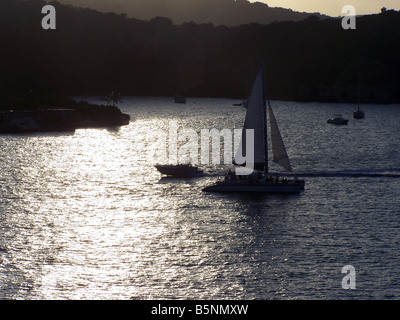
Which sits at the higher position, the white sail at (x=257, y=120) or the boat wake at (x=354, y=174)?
the white sail at (x=257, y=120)

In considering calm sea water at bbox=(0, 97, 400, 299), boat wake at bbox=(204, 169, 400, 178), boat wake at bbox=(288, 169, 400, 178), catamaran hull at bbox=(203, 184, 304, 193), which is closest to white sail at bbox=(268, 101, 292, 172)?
catamaran hull at bbox=(203, 184, 304, 193)

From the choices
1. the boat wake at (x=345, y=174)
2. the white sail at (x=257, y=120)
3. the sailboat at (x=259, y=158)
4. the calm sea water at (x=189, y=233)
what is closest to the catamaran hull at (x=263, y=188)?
the sailboat at (x=259, y=158)

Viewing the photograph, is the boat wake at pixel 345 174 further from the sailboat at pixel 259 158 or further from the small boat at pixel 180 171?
the sailboat at pixel 259 158

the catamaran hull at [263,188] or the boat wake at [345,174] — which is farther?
the boat wake at [345,174]

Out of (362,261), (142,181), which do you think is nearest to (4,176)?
(142,181)

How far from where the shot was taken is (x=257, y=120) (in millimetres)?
77625

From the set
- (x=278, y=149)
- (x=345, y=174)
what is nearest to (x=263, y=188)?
(x=278, y=149)

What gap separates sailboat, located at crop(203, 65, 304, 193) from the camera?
250 ft

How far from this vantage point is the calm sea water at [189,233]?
4422 cm

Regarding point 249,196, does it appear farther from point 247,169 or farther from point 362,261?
point 362,261

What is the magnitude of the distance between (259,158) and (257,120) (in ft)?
14.9

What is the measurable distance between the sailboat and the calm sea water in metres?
1.45

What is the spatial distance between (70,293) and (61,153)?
7950 centimetres

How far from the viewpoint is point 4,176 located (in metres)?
93.4
